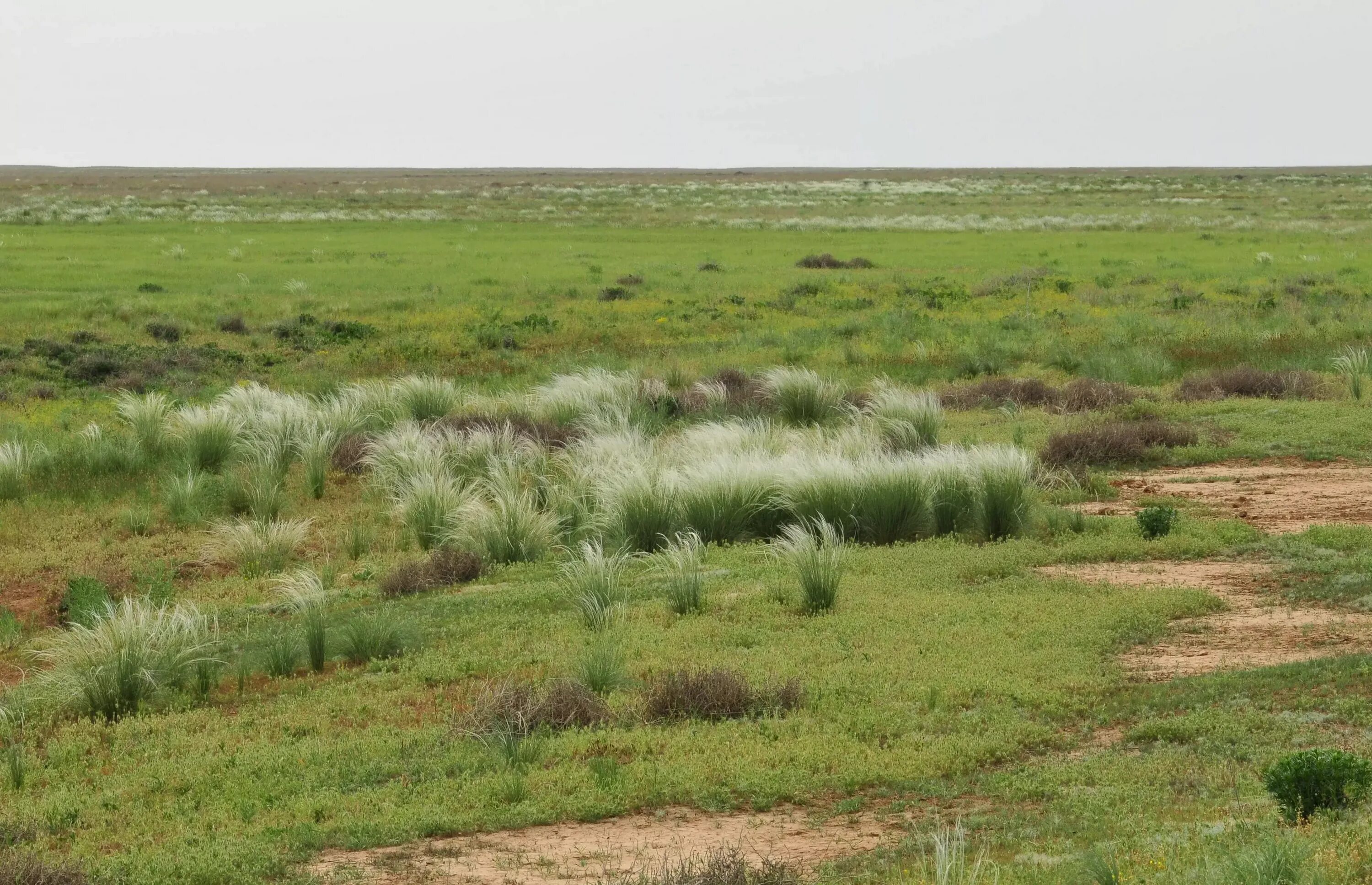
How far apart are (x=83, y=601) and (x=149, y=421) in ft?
19.5

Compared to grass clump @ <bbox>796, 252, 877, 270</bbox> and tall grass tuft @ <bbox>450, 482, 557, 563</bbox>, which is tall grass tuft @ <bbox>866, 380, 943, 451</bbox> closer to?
tall grass tuft @ <bbox>450, 482, 557, 563</bbox>

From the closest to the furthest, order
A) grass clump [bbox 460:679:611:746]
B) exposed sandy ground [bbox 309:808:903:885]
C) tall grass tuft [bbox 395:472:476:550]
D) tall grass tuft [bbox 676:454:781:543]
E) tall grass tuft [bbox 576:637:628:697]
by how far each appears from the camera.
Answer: exposed sandy ground [bbox 309:808:903:885] < grass clump [bbox 460:679:611:746] < tall grass tuft [bbox 576:637:628:697] < tall grass tuft [bbox 676:454:781:543] < tall grass tuft [bbox 395:472:476:550]

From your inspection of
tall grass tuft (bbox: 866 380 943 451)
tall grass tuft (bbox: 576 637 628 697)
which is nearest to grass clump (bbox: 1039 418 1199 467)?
tall grass tuft (bbox: 866 380 943 451)

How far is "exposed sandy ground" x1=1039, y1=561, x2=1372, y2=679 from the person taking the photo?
25.2ft

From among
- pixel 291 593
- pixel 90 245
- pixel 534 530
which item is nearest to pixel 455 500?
pixel 534 530

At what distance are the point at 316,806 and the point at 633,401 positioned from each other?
11.8 metres

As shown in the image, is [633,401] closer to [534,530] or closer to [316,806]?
[534,530]

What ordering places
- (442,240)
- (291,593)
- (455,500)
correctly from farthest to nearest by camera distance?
(442,240) < (455,500) < (291,593)

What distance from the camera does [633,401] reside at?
17.6 metres

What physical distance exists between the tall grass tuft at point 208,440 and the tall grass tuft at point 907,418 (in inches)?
285

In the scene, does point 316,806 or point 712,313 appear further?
point 712,313

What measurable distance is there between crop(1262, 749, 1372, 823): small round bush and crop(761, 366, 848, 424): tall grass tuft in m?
12.0

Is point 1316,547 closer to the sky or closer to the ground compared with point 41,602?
closer to the sky

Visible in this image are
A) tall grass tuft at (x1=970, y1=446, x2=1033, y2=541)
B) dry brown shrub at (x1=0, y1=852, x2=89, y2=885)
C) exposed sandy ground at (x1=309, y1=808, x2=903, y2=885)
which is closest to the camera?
dry brown shrub at (x1=0, y1=852, x2=89, y2=885)
